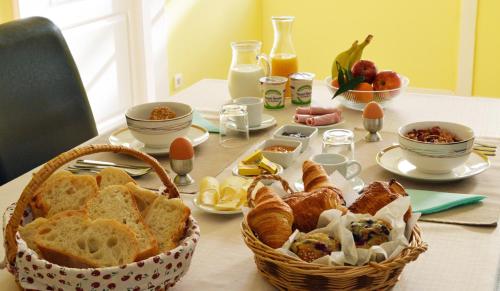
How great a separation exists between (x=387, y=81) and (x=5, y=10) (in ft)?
5.25

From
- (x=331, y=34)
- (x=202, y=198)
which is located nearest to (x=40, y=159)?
(x=202, y=198)

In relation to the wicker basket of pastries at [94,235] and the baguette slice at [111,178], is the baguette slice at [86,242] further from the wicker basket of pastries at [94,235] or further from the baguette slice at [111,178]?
the baguette slice at [111,178]

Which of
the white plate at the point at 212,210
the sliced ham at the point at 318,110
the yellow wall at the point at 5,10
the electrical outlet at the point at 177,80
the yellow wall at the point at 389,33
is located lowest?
the electrical outlet at the point at 177,80

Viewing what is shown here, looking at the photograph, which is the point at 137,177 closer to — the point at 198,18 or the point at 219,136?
the point at 219,136

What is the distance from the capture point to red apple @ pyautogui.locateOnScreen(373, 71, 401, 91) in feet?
6.54

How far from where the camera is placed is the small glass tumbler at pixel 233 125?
1.76m

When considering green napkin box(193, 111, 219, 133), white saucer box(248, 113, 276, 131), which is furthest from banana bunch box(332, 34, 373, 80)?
green napkin box(193, 111, 219, 133)

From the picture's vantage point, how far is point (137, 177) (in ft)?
5.06

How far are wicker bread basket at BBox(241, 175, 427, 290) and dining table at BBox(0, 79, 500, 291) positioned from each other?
0.05 meters

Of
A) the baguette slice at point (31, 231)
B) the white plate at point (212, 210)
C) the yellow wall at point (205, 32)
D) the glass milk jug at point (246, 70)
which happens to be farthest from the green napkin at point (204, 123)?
the yellow wall at point (205, 32)

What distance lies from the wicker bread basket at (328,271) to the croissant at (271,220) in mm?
21

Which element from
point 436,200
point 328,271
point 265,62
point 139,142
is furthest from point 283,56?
point 328,271

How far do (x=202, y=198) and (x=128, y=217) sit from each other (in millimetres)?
313

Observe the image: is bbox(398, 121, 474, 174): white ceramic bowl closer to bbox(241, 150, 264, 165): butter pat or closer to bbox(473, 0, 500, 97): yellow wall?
bbox(241, 150, 264, 165): butter pat
